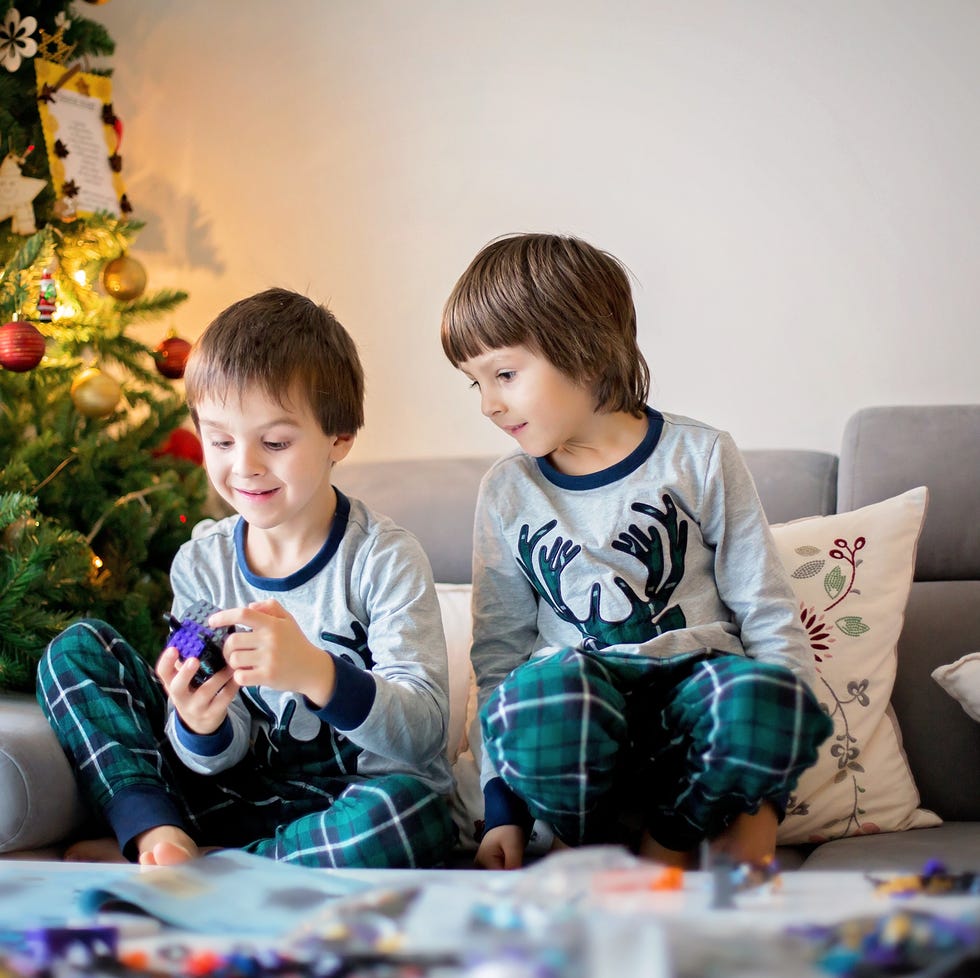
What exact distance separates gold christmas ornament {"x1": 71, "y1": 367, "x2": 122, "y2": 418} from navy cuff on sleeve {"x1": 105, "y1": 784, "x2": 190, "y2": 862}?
774mm

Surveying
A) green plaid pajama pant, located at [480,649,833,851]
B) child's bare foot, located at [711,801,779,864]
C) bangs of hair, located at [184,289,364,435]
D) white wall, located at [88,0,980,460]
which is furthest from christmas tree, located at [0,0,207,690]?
child's bare foot, located at [711,801,779,864]

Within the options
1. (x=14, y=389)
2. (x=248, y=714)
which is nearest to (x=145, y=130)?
(x=14, y=389)

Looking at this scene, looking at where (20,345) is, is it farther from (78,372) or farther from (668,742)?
(668,742)

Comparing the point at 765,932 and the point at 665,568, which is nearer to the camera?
the point at 765,932

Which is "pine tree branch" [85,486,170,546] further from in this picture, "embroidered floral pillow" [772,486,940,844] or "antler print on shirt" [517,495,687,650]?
"embroidered floral pillow" [772,486,940,844]

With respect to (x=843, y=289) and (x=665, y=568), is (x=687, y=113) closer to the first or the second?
(x=843, y=289)

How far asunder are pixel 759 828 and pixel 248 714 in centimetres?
58

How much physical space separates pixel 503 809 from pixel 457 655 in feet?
1.20

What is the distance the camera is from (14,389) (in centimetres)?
180

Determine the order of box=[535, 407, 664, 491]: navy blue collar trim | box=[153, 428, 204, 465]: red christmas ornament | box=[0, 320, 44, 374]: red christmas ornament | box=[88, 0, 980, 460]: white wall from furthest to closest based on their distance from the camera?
1. box=[153, 428, 204, 465]: red christmas ornament
2. box=[88, 0, 980, 460]: white wall
3. box=[0, 320, 44, 374]: red christmas ornament
4. box=[535, 407, 664, 491]: navy blue collar trim

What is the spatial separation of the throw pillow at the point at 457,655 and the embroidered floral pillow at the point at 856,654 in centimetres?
43

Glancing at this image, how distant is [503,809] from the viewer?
1.21 meters

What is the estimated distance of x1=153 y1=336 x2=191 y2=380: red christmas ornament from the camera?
6.32 ft

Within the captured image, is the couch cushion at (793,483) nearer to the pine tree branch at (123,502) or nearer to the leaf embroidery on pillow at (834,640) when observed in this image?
the leaf embroidery on pillow at (834,640)
